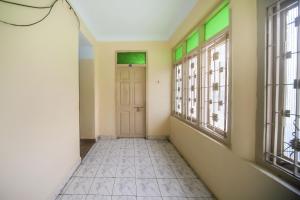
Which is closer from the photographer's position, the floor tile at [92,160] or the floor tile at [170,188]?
the floor tile at [170,188]

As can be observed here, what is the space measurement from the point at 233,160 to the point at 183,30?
327 cm

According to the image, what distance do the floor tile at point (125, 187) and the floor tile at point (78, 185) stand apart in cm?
44

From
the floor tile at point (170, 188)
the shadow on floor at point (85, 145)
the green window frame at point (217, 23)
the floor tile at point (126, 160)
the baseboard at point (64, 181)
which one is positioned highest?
the green window frame at point (217, 23)

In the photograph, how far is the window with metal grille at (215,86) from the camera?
2.45 metres

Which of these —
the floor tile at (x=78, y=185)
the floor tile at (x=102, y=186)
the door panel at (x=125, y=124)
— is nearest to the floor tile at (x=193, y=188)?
the floor tile at (x=102, y=186)

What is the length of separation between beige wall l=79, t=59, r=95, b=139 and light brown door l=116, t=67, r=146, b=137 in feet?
2.85

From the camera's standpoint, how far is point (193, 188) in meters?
2.78

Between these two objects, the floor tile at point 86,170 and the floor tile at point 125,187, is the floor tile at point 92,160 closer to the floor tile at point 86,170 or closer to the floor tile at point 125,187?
the floor tile at point 86,170

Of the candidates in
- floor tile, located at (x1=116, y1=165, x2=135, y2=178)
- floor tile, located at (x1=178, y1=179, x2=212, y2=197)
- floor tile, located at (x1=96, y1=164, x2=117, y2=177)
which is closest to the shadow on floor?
floor tile, located at (x1=96, y1=164, x2=117, y2=177)

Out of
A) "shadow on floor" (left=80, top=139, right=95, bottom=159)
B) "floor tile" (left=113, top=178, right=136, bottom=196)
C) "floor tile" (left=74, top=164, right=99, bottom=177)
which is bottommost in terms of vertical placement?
"floor tile" (left=113, top=178, right=136, bottom=196)

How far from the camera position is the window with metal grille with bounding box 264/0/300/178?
144 centimetres

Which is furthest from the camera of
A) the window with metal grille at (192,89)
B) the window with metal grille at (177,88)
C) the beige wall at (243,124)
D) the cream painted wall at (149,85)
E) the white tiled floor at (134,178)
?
the cream painted wall at (149,85)

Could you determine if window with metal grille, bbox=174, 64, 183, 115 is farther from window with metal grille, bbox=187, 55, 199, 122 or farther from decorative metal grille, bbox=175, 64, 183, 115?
window with metal grille, bbox=187, 55, 199, 122

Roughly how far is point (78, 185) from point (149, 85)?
367 centimetres
